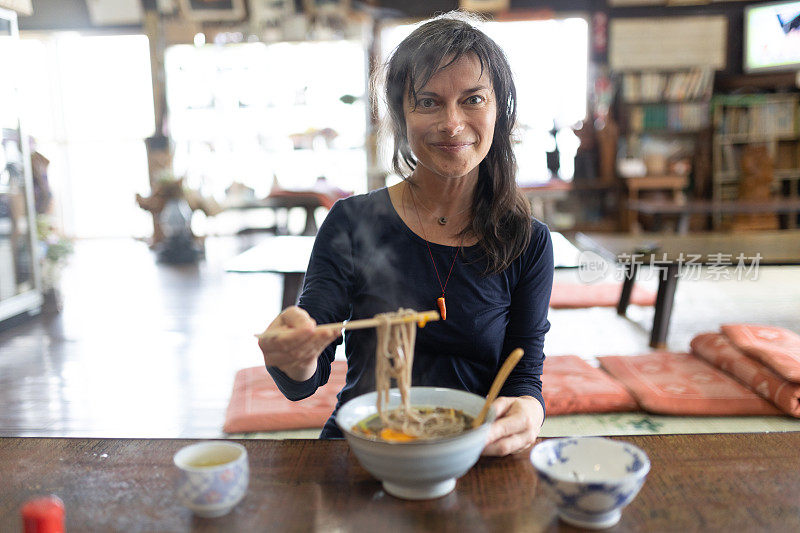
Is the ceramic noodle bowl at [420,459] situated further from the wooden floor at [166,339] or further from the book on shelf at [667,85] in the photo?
the book on shelf at [667,85]

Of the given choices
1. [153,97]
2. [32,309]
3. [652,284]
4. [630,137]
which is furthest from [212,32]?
[652,284]

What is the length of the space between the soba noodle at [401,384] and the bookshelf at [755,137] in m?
6.73

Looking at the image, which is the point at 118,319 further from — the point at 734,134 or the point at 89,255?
the point at 734,134

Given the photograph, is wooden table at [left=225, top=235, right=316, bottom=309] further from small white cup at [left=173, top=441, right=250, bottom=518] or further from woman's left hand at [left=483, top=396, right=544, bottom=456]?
small white cup at [left=173, top=441, right=250, bottom=518]

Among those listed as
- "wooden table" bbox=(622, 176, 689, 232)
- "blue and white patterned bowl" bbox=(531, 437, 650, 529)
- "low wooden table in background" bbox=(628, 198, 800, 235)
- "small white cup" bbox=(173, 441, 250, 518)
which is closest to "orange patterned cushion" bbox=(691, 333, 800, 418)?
"blue and white patterned bowl" bbox=(531, 437, 650, 529)

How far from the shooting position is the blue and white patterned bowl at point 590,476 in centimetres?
74

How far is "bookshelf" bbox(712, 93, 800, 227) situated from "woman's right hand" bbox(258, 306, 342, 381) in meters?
6.76

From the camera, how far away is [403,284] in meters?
1.28

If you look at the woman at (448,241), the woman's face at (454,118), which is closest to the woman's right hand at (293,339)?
the woman at (448,241)

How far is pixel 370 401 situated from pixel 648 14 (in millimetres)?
6933

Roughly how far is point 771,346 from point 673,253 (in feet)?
2.78

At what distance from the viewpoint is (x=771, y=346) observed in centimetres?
262

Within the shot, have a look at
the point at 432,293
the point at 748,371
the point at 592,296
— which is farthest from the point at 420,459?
the point at 592,296

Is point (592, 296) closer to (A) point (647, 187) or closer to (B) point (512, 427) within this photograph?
(A) point (647, 187)
